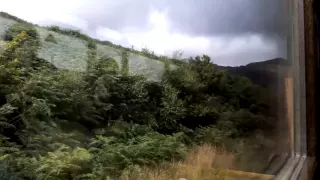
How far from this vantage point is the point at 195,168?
1.47 meters

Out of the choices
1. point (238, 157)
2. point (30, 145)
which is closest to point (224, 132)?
point (238, 157)

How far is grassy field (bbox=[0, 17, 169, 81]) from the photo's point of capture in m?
1.06

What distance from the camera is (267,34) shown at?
222cm

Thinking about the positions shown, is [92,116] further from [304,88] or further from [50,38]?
[304,88]

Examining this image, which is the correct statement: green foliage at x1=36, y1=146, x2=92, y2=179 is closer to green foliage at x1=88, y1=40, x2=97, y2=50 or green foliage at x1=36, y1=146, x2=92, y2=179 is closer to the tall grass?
the tall grass

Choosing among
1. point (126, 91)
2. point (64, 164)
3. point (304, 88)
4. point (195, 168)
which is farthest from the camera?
point (304, 88)

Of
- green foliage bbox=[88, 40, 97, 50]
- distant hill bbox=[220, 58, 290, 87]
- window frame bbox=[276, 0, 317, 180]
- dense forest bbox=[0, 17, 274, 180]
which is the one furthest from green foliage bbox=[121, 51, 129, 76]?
window frame bbox=[276, 0, 317, 180]

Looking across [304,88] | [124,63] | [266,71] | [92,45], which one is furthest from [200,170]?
[304,88]

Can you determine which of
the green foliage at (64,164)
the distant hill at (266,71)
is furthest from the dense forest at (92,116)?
the distant hill at (266,71)

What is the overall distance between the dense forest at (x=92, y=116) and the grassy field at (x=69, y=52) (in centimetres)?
2

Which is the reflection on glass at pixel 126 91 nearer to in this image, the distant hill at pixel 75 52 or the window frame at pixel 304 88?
the distant hill at pixel 75 52

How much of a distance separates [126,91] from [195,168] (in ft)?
1.53

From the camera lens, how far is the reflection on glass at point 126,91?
971mm

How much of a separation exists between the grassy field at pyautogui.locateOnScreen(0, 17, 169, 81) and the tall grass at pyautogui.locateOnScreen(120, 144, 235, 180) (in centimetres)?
33
